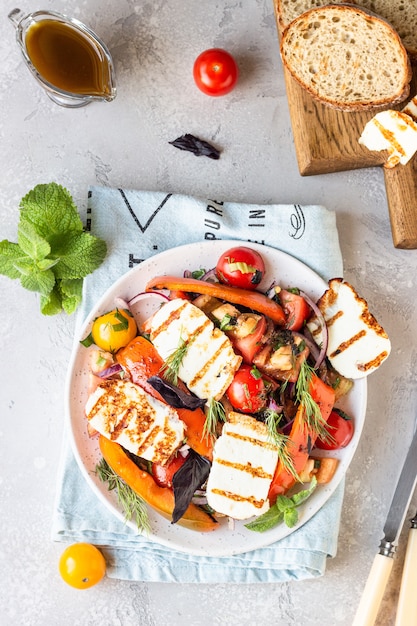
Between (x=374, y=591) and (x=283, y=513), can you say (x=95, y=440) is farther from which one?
(x=374, y=591)

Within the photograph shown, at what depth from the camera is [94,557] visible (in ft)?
9.39

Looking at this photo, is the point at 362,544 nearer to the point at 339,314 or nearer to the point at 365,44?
the point at 339,314

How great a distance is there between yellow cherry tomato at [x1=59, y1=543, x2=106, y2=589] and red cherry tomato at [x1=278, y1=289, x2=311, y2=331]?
1.20 metres

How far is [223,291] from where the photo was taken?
271cm

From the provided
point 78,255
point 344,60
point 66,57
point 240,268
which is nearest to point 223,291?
point 240,268

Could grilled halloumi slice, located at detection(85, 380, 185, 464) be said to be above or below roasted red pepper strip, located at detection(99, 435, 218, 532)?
above

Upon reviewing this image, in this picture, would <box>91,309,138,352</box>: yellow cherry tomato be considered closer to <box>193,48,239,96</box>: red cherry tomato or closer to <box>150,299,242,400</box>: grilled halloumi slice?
<box>150,299,242,400</box>: grilled halloumi slice

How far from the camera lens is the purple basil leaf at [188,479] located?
8.68 ft

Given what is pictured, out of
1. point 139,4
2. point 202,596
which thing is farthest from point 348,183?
point 202,596

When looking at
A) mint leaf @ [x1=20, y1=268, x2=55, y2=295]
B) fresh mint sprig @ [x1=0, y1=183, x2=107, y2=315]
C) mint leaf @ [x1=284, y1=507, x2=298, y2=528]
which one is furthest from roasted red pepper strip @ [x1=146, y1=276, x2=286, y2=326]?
mint leaf @ [x1=284, y1=507, x2=298, y2=528]

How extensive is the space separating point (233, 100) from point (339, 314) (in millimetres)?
1045

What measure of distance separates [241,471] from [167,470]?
29 cm

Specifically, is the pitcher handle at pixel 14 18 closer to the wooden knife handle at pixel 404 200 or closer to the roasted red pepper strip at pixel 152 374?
the roasted red pepper strip at pixel 152 374

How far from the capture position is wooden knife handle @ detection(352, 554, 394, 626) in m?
2.83
